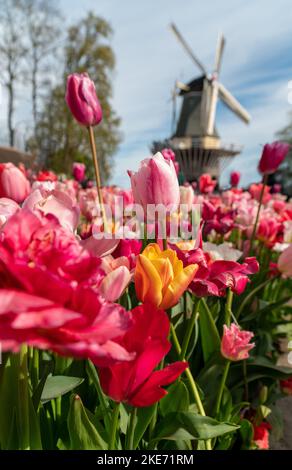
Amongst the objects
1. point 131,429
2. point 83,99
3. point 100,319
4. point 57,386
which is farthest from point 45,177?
point 100,319

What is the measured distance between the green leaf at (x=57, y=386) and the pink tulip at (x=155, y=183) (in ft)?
1.02

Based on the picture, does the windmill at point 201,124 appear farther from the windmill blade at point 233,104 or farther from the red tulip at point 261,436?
the red tulip at point 261,436

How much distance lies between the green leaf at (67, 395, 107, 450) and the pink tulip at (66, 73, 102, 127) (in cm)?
65

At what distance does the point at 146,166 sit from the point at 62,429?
1.60 feet

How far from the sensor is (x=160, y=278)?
0.56m

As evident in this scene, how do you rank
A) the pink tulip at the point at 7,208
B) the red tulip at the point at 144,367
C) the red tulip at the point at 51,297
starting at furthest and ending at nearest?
the pink tulip at the point at 7,208 → the red tulip at the point at 144,367 → the red tulip at the point at 51,297

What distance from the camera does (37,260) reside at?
354 millimetres

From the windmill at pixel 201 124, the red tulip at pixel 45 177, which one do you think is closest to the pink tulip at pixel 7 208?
the red tulip at pixel 45 177

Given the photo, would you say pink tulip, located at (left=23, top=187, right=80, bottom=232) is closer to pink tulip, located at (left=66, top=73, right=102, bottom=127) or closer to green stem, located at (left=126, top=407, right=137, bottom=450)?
green stem, located at (left=126, top=407, right=137, bottom=450)

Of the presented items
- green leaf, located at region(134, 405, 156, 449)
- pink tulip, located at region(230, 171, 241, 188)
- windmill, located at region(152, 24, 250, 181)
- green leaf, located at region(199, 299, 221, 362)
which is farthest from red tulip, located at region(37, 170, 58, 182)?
windmill, located at region(152, 24, 250, 181)

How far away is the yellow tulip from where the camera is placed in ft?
1.81

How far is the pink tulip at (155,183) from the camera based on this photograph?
0.66 m

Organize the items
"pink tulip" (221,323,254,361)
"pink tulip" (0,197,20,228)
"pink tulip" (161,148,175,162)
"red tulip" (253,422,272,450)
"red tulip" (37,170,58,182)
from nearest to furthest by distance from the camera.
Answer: "pink tulip" (0,197,20,228) < "pink tulip" (221,323,254,361) < "pink tulip" (161,148,175,162) < "red tulip" (253,422,272,450) < "red tulip" (37,170,58,182)

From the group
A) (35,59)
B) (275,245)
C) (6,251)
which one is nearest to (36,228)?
(6,251)
